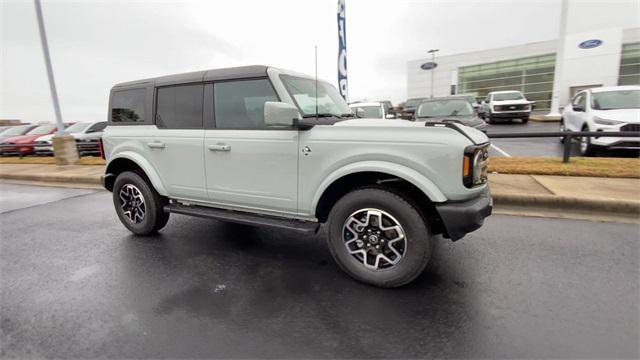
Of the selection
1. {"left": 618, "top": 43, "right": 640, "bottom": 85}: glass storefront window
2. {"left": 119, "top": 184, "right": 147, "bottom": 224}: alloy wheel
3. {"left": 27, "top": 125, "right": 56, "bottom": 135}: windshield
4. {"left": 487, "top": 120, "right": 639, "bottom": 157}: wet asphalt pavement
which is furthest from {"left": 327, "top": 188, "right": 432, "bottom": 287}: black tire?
{"left": 618, "top": 43, "right": 640, "bottom": 85}: glass storefront window

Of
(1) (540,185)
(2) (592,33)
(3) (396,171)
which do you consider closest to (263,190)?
(3) (396,171)

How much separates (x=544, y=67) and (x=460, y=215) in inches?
1760

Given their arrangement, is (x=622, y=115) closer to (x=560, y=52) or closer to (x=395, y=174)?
(x=395, y=174)

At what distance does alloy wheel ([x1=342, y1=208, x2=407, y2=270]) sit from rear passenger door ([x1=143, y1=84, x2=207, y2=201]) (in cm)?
188

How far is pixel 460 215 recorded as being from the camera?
2621 mm

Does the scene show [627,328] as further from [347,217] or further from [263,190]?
[263,190]

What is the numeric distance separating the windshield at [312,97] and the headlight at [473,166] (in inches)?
62.4

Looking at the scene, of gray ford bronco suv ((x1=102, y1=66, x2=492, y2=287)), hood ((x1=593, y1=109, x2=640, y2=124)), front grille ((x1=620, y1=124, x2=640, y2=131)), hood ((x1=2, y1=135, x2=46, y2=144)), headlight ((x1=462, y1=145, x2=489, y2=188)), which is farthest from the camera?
hood ((x1=2, y1=135, x2=46, y2=144))

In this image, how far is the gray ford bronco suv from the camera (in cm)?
273

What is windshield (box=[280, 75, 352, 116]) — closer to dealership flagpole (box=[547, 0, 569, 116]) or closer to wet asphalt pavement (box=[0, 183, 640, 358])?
wet asphalt pavement (box=[0, 183, 640, 358])

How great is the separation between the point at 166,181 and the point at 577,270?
4541 mm

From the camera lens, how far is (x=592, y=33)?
33531mm

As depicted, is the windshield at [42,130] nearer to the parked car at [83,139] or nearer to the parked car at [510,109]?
the parked car at [83,139]

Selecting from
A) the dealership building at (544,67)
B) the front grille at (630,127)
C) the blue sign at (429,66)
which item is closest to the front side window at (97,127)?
the front grille at (630,127)
